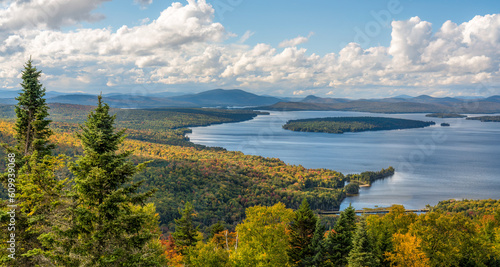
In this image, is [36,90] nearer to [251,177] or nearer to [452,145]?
[251,177]

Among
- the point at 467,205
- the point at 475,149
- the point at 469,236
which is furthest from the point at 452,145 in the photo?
the point at 469,236

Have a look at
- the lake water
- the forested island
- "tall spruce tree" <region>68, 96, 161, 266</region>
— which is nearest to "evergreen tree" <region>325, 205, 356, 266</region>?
"tall spruce tree" <region>68, 96, 161, 266</region>

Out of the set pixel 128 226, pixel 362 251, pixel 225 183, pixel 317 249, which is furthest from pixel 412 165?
pixel 128 226

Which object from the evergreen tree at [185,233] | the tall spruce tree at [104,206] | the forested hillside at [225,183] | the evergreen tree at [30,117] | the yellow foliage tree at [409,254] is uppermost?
the evergreen tree at [30,117]

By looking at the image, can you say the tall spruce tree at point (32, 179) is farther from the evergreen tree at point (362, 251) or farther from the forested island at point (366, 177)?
the forested island at point (366, 177)

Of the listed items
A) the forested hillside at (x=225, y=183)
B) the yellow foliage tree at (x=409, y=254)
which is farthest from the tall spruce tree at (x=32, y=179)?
the forested hillside at (x=225, y=183)

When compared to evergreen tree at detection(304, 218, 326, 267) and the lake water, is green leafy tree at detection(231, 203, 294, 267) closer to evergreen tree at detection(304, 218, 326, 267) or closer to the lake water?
evergreen tree at detection(304, 218, 326, 267)
